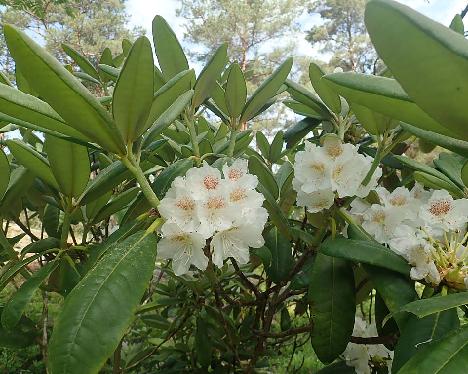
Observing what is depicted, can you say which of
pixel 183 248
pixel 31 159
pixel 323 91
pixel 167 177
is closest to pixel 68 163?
pixel 31 159

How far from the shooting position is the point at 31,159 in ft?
2.97

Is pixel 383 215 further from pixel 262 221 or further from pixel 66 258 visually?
pixel 66 258

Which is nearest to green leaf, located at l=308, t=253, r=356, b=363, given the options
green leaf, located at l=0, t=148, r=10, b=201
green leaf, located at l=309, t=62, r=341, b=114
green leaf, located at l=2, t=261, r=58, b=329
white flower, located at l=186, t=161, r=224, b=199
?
white flower, located at l=186, t=161, r=224, b=199

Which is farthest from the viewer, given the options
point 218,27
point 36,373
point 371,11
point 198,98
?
point 218,27

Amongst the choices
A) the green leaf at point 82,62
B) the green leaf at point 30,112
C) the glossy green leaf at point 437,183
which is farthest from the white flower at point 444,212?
the green leaf at point 82,62

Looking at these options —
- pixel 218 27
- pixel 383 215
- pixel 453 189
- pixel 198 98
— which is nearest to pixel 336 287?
pixel 383 215

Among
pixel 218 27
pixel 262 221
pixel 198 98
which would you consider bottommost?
pixel 218 27

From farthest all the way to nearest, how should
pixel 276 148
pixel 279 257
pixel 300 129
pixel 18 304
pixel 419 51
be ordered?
pixel 276 148 → pixel 300 129 → pixel 279 257 → pixel 18 304 → pixel 419 51

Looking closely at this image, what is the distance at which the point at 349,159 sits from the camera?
904mm

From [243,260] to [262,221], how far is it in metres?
0.07

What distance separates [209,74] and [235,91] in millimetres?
104

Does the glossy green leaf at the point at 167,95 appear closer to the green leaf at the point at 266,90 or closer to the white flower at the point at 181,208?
the white flower at the point at 181,208

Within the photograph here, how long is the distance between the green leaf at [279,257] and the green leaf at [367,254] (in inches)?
9.6

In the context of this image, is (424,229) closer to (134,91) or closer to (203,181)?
(203,181)
